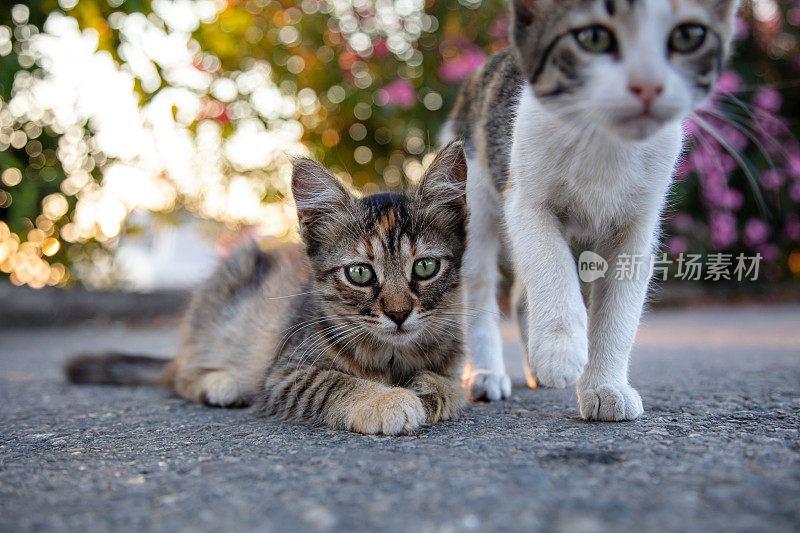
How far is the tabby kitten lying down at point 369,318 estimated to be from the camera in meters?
1.94

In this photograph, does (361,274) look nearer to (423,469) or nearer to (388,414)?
(388,414)

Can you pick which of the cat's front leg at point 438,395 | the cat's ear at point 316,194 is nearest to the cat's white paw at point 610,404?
the cat's front leg at point 438,395

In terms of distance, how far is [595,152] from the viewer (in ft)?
5.86

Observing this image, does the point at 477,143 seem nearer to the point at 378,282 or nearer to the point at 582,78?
the point at 378,282

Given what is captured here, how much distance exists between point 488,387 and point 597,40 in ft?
4.31

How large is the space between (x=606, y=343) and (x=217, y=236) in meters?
5.88

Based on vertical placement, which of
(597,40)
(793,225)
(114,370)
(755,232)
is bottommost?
(114,370)

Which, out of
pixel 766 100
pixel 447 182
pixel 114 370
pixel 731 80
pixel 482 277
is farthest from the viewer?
pixel 766 100

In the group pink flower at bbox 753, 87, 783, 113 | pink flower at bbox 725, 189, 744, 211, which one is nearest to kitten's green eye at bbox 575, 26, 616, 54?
pink flower at bbox 725, 189, 744, 211

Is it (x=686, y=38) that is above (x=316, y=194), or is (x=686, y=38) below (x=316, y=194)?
above

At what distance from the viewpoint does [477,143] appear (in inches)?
105

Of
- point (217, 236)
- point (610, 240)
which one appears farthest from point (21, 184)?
point (610, 240)

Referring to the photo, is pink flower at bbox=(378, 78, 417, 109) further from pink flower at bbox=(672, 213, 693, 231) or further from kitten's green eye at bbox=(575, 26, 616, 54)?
kitten's green eye at bbox=(575, 26, 616, 54)

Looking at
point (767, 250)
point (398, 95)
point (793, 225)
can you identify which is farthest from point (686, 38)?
point (793, 225)
